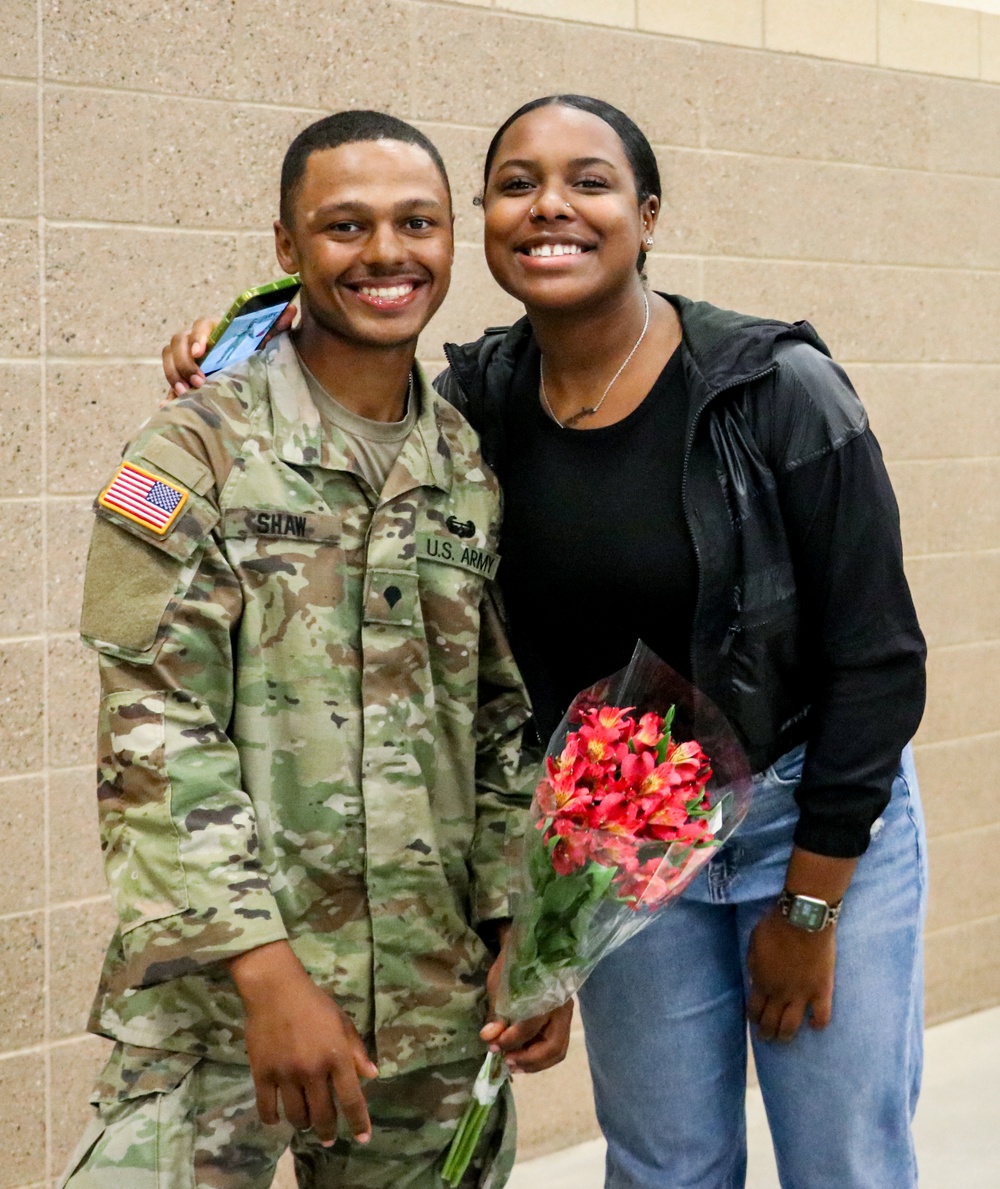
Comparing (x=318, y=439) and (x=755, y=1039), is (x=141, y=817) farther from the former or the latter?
(x=755, y=1039)

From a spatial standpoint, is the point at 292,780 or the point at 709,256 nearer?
the point at 292,780

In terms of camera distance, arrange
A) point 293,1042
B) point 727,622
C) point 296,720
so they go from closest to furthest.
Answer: point 293,1042
point 296,720
point 727,622

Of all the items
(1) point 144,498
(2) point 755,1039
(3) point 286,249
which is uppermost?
(3) point 286,249

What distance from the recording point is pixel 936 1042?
3752 mm

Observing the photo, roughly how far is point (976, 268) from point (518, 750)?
2.38 meters

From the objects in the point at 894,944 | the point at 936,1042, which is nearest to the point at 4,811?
the point at 894,944

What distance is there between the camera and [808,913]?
1807 mm

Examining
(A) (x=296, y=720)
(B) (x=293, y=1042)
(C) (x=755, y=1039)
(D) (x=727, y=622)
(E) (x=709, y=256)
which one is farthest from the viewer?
(E) (x=709, y=256)

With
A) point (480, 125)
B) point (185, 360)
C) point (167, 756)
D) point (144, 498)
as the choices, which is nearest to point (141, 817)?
point (167, 756)

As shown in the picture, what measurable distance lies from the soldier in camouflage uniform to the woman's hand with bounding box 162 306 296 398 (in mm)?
72

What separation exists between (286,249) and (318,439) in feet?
0.89

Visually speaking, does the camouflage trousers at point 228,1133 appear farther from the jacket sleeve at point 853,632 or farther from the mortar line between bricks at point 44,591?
the mortar line between bricks at point 44,591

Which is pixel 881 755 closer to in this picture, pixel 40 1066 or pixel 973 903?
pixel 40 1066

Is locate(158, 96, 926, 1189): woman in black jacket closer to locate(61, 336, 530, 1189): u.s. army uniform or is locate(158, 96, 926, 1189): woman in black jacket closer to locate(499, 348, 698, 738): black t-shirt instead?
locate(499, 348, 698, 738): black t-shirt
